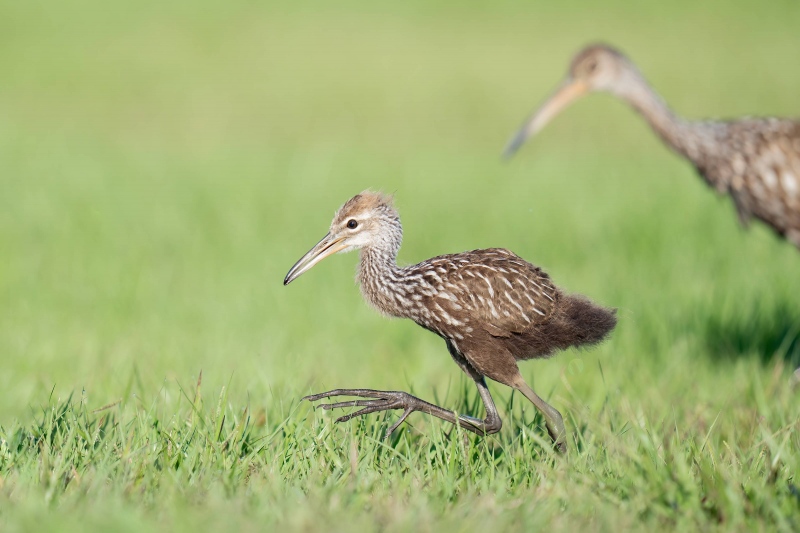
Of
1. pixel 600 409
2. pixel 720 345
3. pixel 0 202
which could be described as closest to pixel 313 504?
pixel 600 409

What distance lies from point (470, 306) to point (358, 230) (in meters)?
0.64

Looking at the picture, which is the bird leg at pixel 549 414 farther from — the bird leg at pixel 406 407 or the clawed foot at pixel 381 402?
the clawed foot at pixel 381 402

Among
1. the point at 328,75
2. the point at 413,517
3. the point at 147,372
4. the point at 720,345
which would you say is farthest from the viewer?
the point at 328,75

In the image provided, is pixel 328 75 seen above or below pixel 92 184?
above

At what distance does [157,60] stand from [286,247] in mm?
16557

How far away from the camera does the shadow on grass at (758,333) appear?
7.32m

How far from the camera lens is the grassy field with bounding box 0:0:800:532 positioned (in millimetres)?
3742

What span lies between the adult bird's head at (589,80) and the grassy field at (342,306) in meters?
1.35

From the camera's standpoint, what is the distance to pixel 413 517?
343cm

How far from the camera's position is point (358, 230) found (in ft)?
15.7

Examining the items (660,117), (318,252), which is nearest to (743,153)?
(660,117)

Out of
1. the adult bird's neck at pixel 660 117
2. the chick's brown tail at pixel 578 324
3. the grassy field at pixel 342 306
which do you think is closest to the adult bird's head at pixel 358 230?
the grassy field at pixel 342 306

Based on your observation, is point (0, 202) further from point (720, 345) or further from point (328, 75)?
point (328, 75)

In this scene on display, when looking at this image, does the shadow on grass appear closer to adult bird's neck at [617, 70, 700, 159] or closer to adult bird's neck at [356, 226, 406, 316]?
adult bird's neck at [617, 70, 700, 159]
